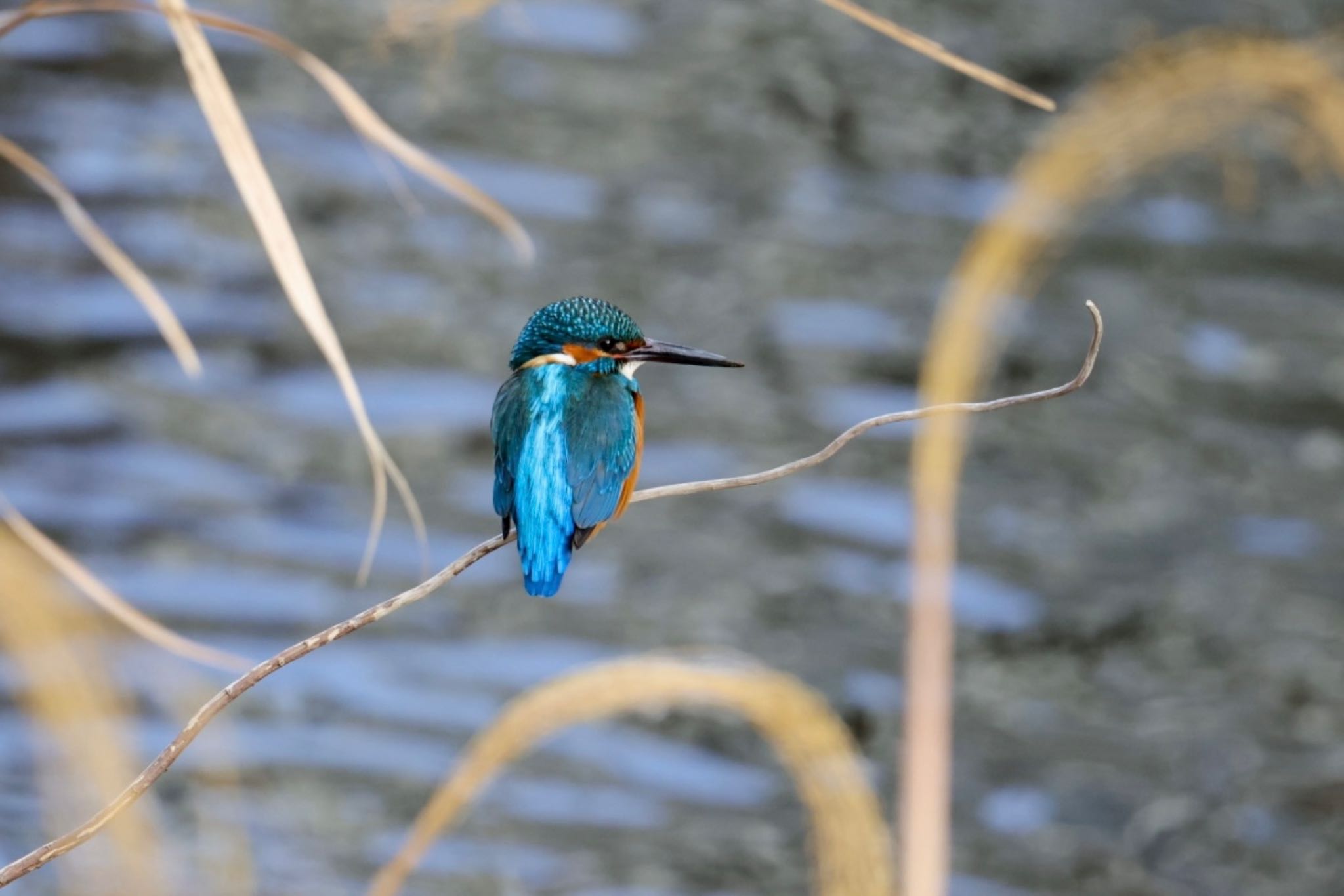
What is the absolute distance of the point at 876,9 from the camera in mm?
7645

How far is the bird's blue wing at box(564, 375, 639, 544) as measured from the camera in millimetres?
1562

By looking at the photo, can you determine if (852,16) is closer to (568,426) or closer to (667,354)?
(667,354)

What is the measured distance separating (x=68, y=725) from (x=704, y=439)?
4.24 meters

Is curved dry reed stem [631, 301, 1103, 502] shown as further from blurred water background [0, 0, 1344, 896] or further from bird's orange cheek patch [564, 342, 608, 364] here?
blurred water background [0, 0, 1344, 896]

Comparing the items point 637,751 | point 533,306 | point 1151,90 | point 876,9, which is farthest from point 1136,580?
point 1151,90

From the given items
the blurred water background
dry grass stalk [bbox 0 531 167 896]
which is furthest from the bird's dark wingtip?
the blurred water background

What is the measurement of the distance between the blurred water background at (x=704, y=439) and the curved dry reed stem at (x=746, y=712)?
2894 mm

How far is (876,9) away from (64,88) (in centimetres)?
362

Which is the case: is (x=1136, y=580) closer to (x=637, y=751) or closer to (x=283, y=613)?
(x=637, y=751)

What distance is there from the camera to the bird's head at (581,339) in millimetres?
1630

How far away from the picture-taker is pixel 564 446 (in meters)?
1.59

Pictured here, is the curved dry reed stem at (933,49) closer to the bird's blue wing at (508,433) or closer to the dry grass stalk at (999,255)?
the dry grass stalk at (999,255)

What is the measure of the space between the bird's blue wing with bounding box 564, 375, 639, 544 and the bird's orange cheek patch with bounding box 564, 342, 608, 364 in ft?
0.17

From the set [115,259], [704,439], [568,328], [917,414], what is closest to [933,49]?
[917,414]
